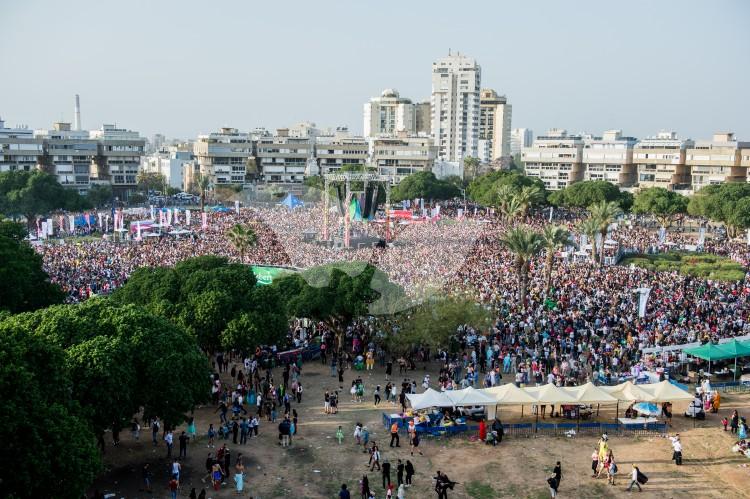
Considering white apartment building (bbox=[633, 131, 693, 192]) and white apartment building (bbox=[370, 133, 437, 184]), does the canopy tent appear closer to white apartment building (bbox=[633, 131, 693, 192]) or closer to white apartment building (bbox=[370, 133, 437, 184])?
white apartment building (bbox=[633, 131, 693, 192])

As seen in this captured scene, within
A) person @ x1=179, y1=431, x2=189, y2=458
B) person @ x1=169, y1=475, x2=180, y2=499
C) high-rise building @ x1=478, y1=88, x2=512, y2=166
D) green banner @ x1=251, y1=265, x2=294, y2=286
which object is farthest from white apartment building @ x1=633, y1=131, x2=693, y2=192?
person @ x1=169, y1=475, x2=180, y2=499

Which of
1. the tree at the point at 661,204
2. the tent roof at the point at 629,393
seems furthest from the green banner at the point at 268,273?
the tree at the point at 661,204

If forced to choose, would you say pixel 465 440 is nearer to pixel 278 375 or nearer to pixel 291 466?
pixel 291 466

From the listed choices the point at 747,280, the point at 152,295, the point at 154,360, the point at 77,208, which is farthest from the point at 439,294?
the point at 77,208

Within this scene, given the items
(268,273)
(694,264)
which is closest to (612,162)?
(694,264)

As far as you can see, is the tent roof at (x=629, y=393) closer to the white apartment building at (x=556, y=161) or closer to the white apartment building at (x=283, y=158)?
the white apartment building at (x=283, y=158)

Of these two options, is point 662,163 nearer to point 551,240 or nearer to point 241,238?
point 551,240
